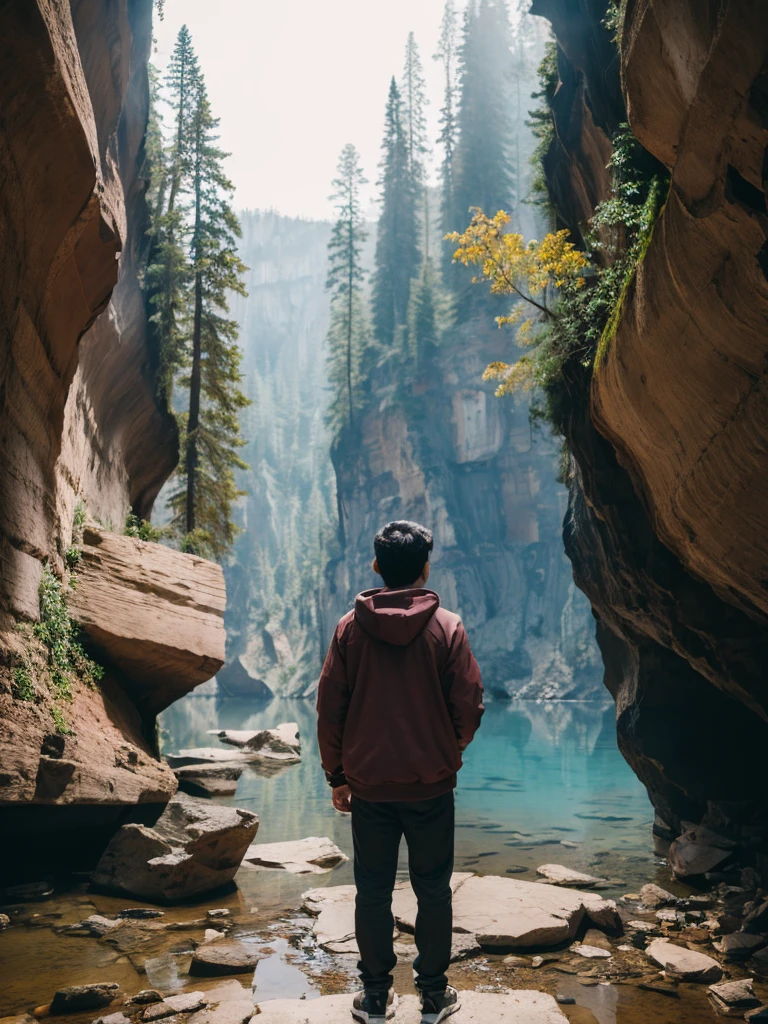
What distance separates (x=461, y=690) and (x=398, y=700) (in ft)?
1.02

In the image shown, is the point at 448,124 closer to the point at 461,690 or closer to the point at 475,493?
the point at 475,493

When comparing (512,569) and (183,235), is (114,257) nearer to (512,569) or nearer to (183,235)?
(183,235)

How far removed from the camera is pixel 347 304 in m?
58.7

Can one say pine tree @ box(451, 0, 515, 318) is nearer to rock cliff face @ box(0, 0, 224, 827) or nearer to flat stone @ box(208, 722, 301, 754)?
flat stone @ box(208, 722, 301, 754)

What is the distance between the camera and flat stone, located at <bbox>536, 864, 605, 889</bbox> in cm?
966

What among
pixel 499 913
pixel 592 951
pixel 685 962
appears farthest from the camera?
pixel 499 913

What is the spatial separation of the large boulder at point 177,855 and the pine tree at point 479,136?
51615mm

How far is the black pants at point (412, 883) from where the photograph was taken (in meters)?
3.84

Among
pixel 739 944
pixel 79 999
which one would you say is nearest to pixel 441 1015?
pixel 79 999

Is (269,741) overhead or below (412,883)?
below

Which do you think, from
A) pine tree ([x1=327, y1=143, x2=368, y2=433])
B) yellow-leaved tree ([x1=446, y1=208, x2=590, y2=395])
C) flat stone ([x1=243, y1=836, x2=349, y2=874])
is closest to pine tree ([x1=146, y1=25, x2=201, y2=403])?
yellow-leaved tree ([x1=446, y1=208, x2=590, y2=395])

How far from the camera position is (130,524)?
16.5m

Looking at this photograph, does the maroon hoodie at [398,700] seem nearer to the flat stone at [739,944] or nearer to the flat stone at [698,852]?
the flat stone at [739,944]

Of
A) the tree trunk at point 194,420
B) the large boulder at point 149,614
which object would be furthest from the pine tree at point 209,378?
the large boulder at point 149,614
